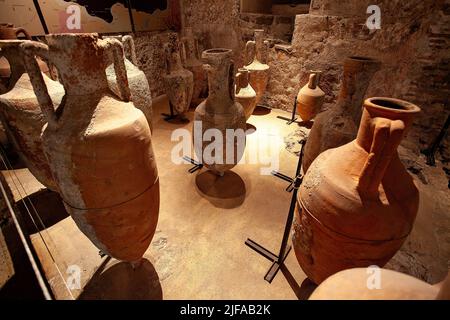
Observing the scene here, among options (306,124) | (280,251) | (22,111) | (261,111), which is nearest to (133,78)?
(22,111)

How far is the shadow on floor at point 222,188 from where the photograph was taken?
2.70m

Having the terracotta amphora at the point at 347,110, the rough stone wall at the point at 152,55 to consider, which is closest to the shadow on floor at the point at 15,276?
the terracotta amphora at the point at 347,110

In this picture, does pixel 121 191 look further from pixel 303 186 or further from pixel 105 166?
pixel 303 186

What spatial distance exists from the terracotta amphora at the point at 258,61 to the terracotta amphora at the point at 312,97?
0.96 meters

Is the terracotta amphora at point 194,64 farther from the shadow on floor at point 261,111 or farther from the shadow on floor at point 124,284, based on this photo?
the shadow on floor at point 124,284

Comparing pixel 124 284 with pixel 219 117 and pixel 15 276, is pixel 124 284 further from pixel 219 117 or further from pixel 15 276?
pixel 219 117

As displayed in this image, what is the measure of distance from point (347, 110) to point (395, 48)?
225 centimetres

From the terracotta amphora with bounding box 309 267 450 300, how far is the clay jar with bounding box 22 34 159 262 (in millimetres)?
1188

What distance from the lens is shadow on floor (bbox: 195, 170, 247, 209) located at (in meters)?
2.70

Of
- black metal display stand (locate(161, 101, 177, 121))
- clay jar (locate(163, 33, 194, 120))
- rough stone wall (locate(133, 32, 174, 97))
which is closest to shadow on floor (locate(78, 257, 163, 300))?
clay jar (locate(163, 33, 194, 120))

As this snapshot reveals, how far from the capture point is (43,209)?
2518 mm

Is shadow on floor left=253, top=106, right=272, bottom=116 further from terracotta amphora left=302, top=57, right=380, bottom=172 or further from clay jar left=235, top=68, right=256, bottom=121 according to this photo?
terracotta amphora left=302, top=57, right=380, bottom=172

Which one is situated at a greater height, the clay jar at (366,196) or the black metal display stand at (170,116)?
the clay jar at (366,196)
